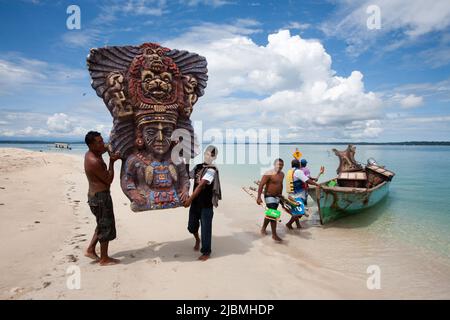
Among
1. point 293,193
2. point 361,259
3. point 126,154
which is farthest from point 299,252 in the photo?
point 126,154

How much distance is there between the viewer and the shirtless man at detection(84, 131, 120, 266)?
14.8 feet

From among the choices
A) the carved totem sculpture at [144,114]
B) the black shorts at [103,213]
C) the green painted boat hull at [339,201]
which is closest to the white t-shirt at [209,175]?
the carved totem sculpture at [144,114]

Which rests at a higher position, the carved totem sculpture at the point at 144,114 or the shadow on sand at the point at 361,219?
the carved totem sculpture at the point at 144,114

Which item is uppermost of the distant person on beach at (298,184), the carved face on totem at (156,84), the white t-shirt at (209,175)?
the carved face on totem at (156,84)

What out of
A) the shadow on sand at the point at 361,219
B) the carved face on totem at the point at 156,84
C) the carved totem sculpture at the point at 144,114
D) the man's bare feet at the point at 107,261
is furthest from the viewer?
the shadow on sand at the point at 361,219

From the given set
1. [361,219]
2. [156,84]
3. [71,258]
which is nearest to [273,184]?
[156,84]

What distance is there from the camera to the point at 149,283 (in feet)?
13.7

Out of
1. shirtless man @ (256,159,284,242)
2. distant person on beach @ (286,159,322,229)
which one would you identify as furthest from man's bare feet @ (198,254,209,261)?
distant person on beach @ (286,159,322,229)

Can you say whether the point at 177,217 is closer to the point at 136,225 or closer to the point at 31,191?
the point at 136,225

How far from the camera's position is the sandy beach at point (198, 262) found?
4.04 metres

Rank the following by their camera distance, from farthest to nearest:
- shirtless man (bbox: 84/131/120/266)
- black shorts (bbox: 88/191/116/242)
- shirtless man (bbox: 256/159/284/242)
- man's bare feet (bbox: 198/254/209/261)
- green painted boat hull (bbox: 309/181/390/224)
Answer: green painted boat hull (bbox: 309/181/390/224) < shirtless man (bbox: 256/159/284/242) < man's bare feet (bbox: 198/254/209/261) < black shorts (bbox: 88/191/116/242) < shirtless man (bbox: 84/131/120/266)

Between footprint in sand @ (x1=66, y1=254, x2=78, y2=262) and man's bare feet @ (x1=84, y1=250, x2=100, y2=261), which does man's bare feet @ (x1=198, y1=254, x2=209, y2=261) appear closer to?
man's bare feet @ (x1=84, y1=250, x2=100, y2=261)

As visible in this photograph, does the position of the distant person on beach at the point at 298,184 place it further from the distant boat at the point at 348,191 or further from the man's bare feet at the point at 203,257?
the man's bare feet at the point at 203,257

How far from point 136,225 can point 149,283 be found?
11.0 feet
